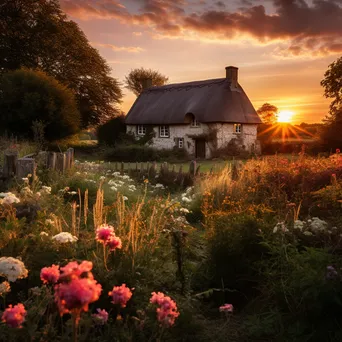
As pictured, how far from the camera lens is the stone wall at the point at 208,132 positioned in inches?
1156

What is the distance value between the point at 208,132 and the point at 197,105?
2.29m

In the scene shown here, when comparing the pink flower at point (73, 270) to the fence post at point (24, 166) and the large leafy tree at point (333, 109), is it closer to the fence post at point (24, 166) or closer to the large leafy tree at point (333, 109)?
the fence post at point (24, 166)

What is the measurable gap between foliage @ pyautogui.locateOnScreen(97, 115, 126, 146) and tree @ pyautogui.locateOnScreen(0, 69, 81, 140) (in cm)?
999

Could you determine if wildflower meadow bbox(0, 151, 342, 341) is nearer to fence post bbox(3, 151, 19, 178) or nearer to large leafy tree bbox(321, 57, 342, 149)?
fence post bbox(3, 151, 19, 178)

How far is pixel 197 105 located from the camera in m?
30.0

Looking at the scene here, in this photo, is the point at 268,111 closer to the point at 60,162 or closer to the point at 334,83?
the point at 334,83

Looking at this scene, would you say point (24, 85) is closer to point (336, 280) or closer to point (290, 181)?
point (290, 181)

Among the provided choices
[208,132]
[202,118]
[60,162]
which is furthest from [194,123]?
[60,162]

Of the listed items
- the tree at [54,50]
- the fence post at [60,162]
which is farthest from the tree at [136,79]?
the fence post at [60,162]

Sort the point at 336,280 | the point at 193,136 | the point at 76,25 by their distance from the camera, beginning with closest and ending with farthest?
the point at 336,280
the point at 193,136
the point at 76,25

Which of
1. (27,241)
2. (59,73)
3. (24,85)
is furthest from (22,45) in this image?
(27,241)

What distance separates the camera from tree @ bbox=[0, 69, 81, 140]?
2120cm

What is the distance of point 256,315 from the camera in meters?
4.12

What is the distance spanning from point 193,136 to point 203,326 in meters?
26.5
